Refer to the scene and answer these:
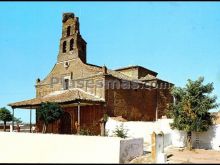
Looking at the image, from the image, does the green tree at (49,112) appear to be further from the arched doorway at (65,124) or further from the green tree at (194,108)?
the green tree at (194,108)

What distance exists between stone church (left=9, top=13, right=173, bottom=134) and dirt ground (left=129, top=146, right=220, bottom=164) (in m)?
9.14

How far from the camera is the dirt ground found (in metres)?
15.7

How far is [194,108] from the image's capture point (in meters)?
20.7

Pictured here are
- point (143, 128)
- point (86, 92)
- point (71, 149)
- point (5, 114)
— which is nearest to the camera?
point (71, 149)

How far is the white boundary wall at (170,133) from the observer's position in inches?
832

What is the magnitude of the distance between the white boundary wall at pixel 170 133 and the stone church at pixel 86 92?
115 inches

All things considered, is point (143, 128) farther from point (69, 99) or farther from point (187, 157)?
point (187, 157)

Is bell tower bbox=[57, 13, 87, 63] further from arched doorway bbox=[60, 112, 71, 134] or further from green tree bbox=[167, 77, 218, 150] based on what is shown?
green tree bbox=[167, 77, 218, 150]

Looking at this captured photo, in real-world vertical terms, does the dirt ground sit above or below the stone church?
below

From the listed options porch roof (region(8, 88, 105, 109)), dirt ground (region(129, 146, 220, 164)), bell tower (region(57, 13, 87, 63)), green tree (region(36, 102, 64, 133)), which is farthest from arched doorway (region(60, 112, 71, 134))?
dirt ground (region(129, 146, 220, 164))

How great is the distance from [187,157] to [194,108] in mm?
4472

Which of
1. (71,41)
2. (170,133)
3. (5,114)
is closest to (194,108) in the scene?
(170,133)

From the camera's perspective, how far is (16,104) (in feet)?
98.9

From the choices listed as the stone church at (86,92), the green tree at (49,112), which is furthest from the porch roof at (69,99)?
the green tree at (49,112)
